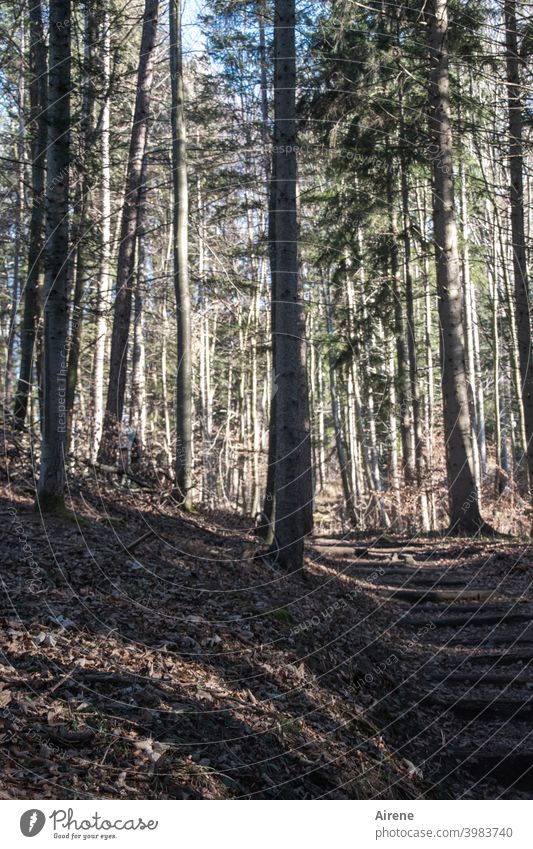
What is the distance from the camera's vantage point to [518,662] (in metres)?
8.87

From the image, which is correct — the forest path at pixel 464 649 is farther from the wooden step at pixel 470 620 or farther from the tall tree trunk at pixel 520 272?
the tall tree trunk at pixel 520 272

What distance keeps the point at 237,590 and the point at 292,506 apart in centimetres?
182

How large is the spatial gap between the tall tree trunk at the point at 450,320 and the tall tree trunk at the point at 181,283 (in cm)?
521

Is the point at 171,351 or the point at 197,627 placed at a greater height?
the point at 171,351

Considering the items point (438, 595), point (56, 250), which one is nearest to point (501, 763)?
point (438, 595)

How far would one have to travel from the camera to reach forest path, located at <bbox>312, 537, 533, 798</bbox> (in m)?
6.90

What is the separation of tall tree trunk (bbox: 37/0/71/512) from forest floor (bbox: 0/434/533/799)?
97cm

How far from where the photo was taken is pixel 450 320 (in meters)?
15.8

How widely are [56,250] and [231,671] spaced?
555 centimetres

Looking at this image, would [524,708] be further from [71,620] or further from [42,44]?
[42,44]

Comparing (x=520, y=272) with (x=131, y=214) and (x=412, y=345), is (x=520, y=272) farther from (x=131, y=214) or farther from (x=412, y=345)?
(x=131, y=214)

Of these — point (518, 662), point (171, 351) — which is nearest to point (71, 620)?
point (518, 662)
